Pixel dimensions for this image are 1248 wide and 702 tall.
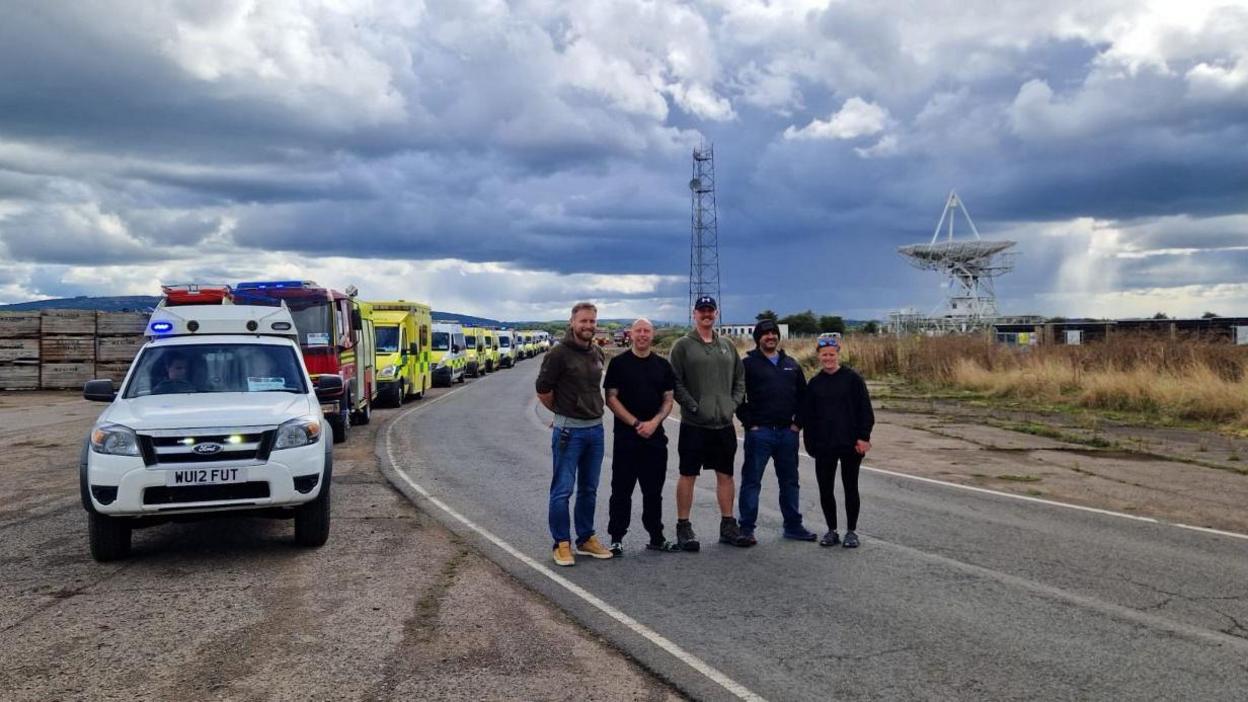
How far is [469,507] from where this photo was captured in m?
9.94

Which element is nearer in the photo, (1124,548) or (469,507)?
(1124,548)

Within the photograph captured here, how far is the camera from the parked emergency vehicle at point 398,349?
24.8 metres

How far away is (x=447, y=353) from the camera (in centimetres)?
3678

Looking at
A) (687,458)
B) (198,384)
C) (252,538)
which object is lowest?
(252,538)

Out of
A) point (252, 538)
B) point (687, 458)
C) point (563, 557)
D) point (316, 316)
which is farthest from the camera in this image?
point (316, 316)

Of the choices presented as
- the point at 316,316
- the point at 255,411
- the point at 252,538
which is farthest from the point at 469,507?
the point at 316,316

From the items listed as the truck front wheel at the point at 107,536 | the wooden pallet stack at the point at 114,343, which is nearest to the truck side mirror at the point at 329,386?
the truck front wheel at the point at 107,536

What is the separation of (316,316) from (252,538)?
8.85 meters

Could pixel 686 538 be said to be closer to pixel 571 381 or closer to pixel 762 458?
pixel 762 458

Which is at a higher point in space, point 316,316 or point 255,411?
point 316,316

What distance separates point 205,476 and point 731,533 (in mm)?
4176

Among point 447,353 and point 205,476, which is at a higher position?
point 447,353

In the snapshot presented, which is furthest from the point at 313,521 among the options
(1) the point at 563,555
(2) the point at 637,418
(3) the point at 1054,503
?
(3) the point at 1054,503

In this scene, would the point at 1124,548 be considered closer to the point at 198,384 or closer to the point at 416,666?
the point at 416,666
